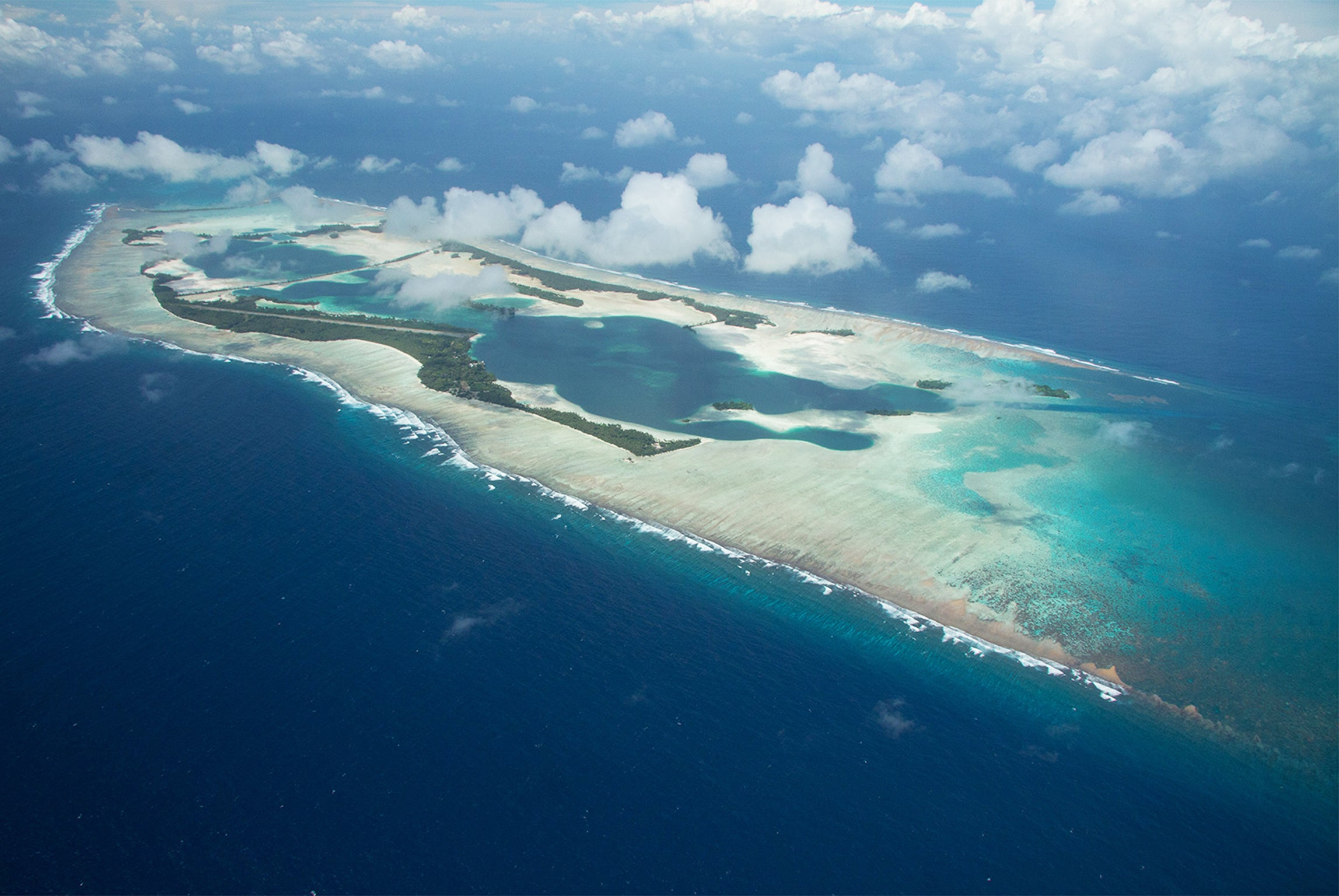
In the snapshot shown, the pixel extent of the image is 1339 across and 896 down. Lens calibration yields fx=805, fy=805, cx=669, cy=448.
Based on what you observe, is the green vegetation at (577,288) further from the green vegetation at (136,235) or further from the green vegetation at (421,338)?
the green vegetation at (136,235)

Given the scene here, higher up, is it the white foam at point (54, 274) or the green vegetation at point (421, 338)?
the green vegetation at point (421, 338)


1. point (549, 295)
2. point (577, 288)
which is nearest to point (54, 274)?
point (549, 295)

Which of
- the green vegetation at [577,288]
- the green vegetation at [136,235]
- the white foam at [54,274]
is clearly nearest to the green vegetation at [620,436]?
the green vegetation at [577,288]

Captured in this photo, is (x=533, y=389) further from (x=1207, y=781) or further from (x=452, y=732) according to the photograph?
(x=1207, y=781)

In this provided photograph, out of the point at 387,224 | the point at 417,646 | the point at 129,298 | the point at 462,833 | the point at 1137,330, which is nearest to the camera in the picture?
the point at 462,833

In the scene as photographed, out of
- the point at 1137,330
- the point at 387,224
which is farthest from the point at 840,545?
the point at 387,224

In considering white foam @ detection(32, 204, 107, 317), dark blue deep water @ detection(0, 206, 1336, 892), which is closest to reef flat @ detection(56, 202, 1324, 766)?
white foam @ detection(32, 204, 107, 317)
